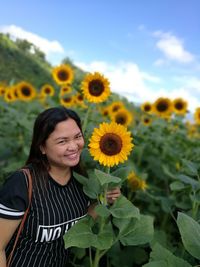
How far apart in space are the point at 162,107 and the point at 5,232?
4.45 metres

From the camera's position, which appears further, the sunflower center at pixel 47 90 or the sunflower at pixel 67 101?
the sunflower center at pixel 47 90

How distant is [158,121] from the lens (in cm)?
601

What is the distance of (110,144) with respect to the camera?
7.88 ft

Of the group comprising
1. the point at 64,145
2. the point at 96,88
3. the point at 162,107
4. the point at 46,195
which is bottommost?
the point at 46,195

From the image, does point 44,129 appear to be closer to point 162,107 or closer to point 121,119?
point 121,119

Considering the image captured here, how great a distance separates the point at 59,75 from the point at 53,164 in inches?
126

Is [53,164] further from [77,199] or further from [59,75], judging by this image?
[59,75]

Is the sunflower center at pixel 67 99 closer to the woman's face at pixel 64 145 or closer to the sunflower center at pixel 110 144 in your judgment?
the woman's face at pixel 64 145

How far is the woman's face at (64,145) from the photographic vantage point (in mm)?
2455

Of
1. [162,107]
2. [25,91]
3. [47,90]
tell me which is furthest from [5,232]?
[47,90]

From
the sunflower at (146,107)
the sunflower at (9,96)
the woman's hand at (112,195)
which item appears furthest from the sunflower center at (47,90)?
the woman's hand at (112,195)

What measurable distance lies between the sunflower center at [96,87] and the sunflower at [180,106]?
366 centimetres

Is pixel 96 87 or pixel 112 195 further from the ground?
pixel 96 87

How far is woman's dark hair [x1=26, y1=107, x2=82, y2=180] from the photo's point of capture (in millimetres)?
2469
